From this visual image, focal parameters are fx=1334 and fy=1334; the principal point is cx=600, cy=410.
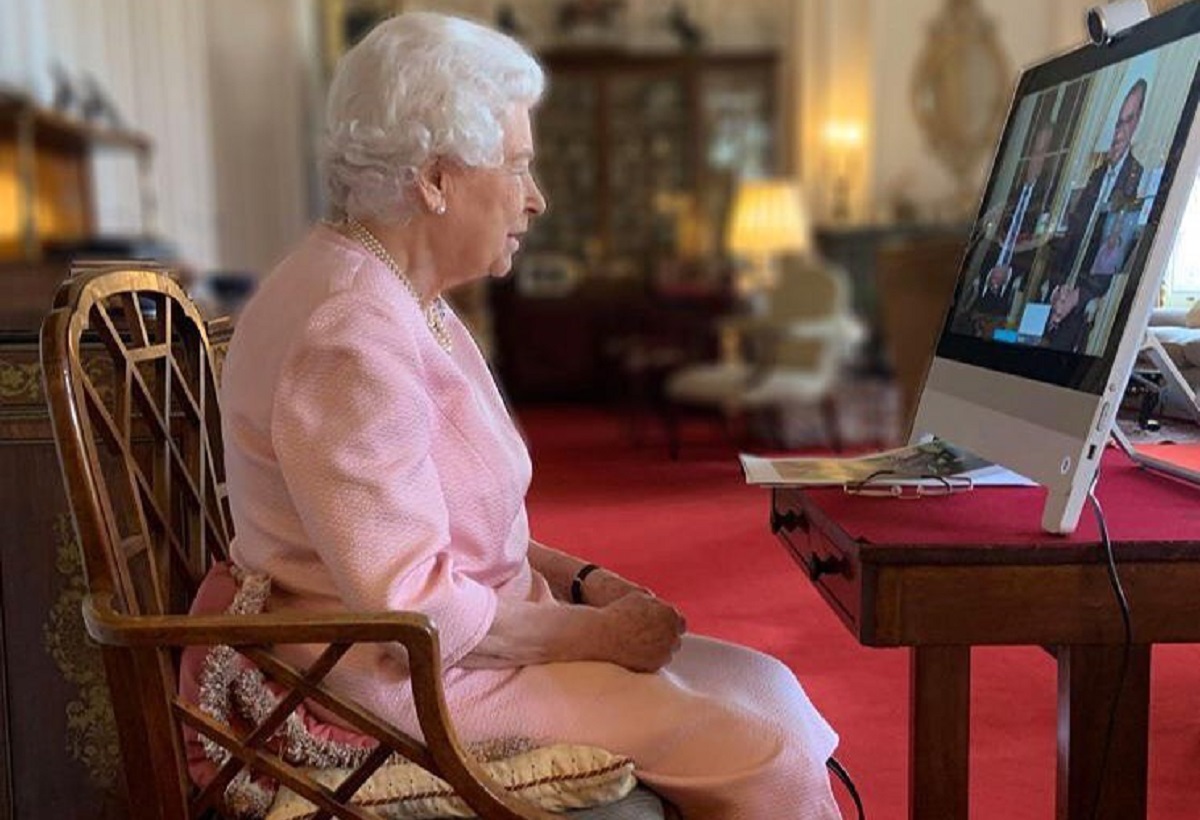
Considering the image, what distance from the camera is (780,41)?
9.50 metres

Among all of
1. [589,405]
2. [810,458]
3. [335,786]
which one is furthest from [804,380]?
[335,786]

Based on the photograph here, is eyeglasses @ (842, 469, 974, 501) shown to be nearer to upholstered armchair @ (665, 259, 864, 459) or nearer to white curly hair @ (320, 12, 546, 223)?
white curly hair @ (320, 12, 546, 223)

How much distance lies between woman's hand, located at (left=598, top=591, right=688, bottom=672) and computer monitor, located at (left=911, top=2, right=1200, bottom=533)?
1.22 ft

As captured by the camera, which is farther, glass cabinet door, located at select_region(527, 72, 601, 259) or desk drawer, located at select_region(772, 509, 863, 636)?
glass cabinet door, located at select_region(527, 72, 601, 259)

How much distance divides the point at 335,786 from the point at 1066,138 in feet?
3.22

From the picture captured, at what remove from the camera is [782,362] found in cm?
678

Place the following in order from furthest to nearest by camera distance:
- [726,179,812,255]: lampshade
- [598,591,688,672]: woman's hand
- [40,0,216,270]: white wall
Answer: [726,179,812,255]: lampshade < [40,0,216,270]: white wall < [598,591,688,672]: woman's hand

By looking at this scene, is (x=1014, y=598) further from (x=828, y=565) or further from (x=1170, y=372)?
(x=1170, y=372)

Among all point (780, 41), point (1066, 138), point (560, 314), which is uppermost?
point (780, 41)

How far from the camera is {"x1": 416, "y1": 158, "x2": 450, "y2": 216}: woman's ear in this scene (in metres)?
1.34

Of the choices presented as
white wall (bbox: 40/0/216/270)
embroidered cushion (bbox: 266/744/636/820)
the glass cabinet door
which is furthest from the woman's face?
the glass cabinet door

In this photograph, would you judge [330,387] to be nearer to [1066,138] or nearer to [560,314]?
[1066,138]

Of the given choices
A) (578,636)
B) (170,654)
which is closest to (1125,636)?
(578,636)

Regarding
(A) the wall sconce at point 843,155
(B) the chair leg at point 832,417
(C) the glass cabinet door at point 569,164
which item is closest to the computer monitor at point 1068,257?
(B) the chair leg at point 832,417
